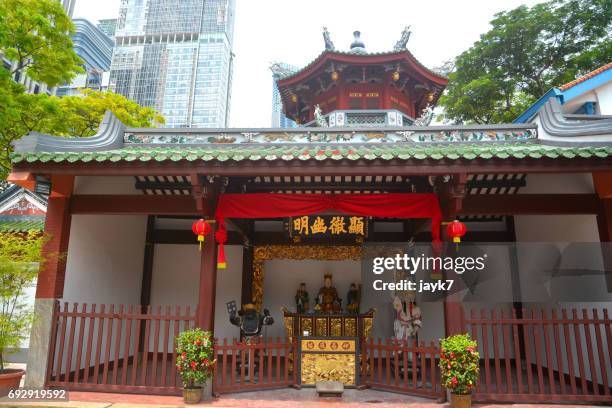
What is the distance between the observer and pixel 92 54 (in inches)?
2566

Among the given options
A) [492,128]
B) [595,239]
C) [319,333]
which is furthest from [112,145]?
[595,239]

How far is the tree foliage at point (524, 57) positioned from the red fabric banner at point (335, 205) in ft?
56.8

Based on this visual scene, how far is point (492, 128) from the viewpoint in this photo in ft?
25.8

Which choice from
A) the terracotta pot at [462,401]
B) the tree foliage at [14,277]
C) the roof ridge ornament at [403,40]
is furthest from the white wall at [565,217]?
the tree foliage at [14,277]

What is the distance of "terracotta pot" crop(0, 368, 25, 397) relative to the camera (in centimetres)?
598

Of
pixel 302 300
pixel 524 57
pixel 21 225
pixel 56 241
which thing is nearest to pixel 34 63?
pixel 21 225

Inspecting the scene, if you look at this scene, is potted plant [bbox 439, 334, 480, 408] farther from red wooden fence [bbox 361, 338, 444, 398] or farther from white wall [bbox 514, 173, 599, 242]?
white wall [bbox 514, 173, 599, 242]

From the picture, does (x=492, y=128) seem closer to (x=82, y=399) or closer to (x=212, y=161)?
(x=212, y=161)

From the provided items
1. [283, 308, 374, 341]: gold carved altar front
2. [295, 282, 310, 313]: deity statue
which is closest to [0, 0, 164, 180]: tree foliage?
[295, 282, 310, 313]: deity statue

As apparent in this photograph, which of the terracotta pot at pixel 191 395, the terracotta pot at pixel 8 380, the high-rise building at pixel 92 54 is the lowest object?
the terracotta pot at pixel 191 395

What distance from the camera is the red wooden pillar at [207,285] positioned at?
635 cm

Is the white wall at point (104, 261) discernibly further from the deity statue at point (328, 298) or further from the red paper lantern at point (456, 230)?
the red paper lantern at point (456, 230)

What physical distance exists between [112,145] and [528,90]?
21363 millimetres

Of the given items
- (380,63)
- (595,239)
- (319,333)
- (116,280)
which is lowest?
(319,333)
